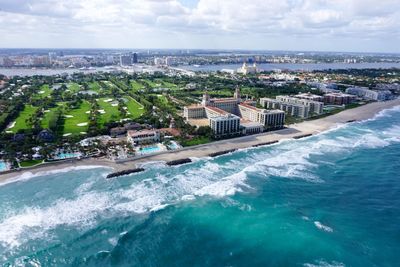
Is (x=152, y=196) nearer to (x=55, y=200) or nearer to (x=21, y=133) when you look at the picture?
(x=55, y=200)

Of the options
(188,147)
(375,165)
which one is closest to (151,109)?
(188,147)

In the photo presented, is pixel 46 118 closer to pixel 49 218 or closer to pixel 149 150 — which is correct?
pixel 149 150

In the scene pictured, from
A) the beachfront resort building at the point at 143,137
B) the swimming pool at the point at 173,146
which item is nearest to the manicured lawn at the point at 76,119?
the beachfront resort building at the point at 143,137

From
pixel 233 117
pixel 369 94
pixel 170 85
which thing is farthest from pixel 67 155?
pixel 369 94

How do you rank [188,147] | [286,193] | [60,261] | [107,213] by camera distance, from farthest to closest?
[188,147]
[286,193]
[107,213]
[60,261]

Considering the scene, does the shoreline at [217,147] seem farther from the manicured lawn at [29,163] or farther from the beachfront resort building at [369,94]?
the beachfront resort building at [369,94]

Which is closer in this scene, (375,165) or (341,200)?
(341,200)
